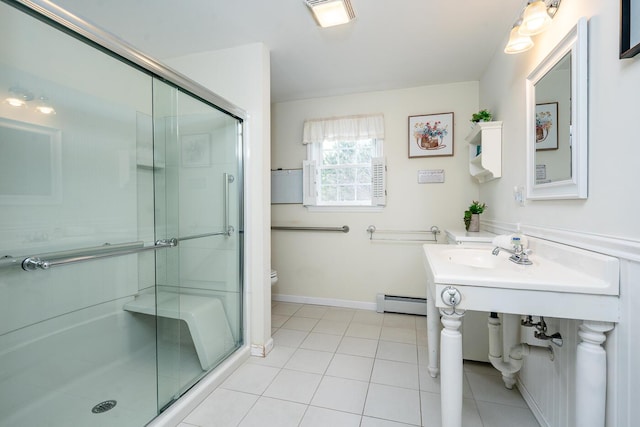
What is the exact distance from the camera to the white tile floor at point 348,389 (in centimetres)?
141

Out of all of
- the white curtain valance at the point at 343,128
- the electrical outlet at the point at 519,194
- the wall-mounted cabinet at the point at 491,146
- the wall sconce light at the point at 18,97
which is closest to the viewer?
the wall sconce light at the point at 18,97

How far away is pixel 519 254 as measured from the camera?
4.26 ft

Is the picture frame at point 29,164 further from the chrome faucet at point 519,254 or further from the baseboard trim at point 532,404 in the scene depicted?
the baseboard trim at point 532,404

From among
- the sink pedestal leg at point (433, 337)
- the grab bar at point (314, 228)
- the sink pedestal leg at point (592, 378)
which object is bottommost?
the sink pedestal leg at point (433, 337)

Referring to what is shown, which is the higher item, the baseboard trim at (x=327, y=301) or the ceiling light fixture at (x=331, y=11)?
the ceiling light fixture at (x=331, y=11)

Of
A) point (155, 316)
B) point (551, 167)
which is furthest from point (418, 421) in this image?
point (155, 316)

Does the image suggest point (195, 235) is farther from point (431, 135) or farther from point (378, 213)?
point (431, 135)

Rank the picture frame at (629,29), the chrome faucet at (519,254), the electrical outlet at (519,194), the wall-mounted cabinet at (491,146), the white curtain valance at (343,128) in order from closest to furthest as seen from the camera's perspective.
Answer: the picture frame at (629,29) < the chrome faucet at (519,254) < the electrical outlet at (519,194) < the wall-mounted cabinet at (491,146) < the white curtain valance at (343,128)

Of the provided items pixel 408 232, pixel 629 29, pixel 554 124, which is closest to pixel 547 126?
pixel 554 124

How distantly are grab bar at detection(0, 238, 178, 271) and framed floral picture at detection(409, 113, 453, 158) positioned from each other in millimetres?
2418

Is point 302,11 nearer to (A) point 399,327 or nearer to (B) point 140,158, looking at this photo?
(B) point 140,158

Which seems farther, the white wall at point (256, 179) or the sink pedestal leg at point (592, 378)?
the white wall at point (256, 179)

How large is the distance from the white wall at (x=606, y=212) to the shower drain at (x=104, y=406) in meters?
2.04

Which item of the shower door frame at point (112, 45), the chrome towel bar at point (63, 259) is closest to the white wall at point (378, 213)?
the shower door frame at point (112, 45)
